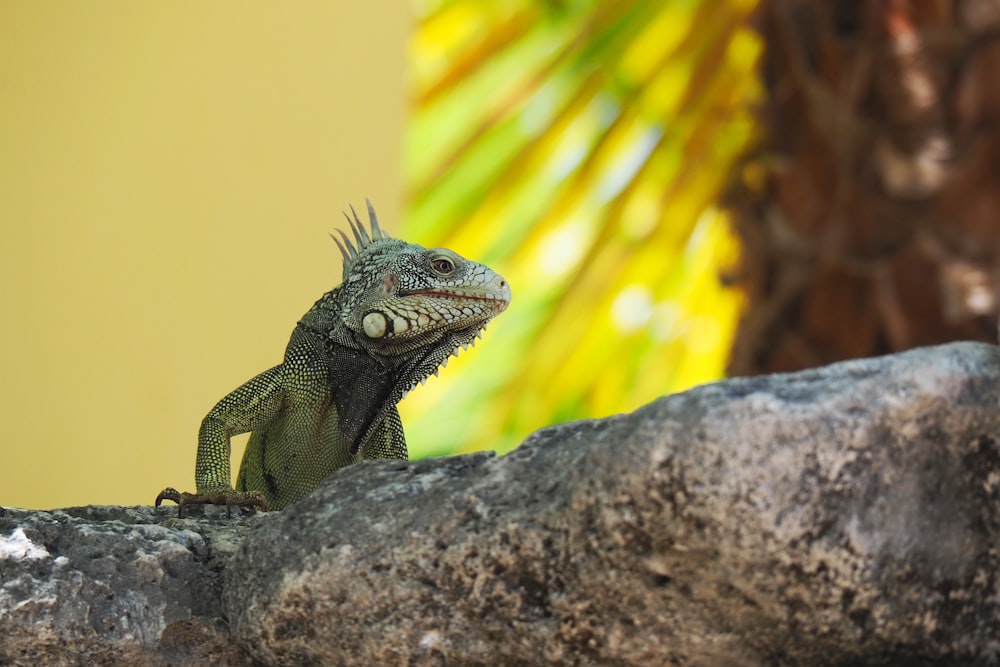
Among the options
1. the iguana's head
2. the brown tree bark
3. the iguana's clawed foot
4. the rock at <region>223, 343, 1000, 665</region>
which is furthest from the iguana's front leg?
the brown tree bark

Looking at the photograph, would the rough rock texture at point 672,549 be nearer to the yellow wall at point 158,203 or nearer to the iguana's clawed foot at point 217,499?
the iguana's clawed foot at point 217,499

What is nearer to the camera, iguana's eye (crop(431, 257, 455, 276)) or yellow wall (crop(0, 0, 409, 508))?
iguana's eye (crop(431, 257, 455, 276))

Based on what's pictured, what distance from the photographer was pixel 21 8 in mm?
3930

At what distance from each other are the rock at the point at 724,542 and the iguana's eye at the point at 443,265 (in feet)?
3.14

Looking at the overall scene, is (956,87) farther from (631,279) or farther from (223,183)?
(223,183)

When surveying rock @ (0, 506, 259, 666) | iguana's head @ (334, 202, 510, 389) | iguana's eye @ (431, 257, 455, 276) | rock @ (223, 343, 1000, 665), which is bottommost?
rock @ (223, 343, 1000, 665)

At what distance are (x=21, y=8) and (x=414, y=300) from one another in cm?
221

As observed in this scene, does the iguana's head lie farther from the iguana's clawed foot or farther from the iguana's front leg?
the iguana's clawed foot

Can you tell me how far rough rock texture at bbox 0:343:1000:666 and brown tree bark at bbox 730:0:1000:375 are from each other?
8.91 feet

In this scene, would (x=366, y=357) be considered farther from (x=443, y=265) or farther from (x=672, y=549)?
(x=672, y=549)

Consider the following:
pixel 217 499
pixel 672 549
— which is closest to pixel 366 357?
pixel 217 499

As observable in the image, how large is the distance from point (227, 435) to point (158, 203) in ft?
6.71

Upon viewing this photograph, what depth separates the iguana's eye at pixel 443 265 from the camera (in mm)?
2488

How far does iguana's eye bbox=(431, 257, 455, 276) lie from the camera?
98.0 inches
